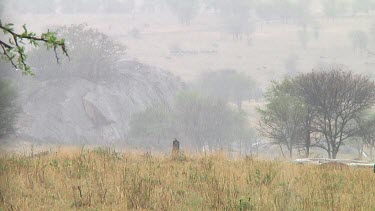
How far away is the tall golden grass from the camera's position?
717 centimetres

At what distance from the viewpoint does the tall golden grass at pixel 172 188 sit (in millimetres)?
7172

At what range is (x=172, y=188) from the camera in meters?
8.52

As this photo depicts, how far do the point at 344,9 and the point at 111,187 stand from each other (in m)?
177

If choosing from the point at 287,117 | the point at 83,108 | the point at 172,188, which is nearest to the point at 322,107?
the point at 287,117

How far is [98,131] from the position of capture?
7575 centimetres

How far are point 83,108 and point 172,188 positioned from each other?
232 feet

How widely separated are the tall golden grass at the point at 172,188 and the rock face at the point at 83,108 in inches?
2370

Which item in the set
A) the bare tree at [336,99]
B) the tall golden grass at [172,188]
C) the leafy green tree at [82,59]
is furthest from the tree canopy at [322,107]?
the leafy green tree at [82,59]

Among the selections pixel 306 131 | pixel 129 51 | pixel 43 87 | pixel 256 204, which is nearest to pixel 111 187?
pixel 256 204

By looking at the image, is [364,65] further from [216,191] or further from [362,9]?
[216,191]

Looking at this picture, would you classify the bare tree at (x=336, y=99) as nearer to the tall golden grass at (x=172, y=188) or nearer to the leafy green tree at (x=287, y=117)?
the leafy green tree at (x=287, y=117)

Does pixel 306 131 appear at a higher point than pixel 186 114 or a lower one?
lower

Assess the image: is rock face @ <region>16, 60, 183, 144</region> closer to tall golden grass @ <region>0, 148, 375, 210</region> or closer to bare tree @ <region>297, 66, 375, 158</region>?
bare tree @ <region>297, 66, 375, 158</region>

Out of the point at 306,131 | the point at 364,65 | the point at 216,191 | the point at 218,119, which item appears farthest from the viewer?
the point at 364,65
